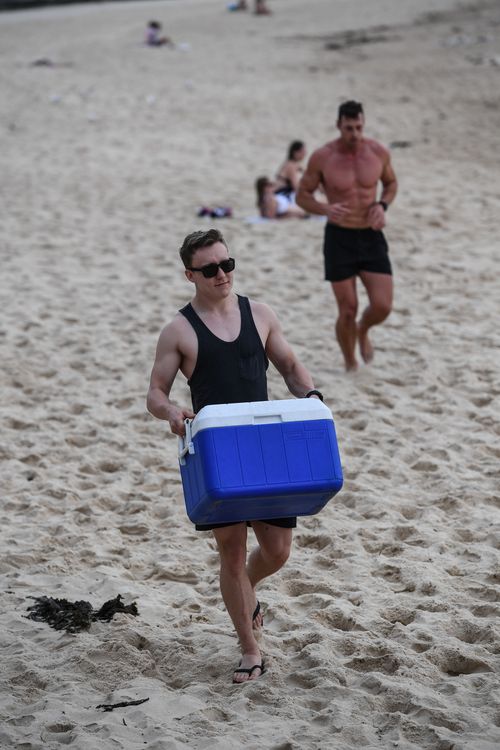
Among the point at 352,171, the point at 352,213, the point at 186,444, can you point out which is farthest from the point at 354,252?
the point at 186,444

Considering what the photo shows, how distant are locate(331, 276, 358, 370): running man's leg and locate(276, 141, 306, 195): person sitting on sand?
16.4 feet

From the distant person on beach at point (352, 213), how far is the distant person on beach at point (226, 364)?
3351 mm

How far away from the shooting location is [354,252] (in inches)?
297

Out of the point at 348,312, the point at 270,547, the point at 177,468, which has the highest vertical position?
the point at 348,312

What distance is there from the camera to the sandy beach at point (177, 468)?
408cm

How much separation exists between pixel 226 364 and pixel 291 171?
8989mm

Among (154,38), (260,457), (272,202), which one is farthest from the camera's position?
(154,38)

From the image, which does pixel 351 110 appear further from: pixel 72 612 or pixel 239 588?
pixel 239 588

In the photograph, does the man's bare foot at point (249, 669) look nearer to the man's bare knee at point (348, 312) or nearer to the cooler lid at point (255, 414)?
the cooler lid at point (255, 414)

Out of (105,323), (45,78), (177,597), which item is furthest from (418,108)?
(177,597)

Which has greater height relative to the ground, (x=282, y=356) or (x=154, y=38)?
(x=154, y=38)

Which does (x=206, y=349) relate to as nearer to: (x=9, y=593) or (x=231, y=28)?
(x=9, y=593)

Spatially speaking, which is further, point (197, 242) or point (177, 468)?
point (177, 468)

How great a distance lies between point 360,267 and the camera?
763 centimetres
